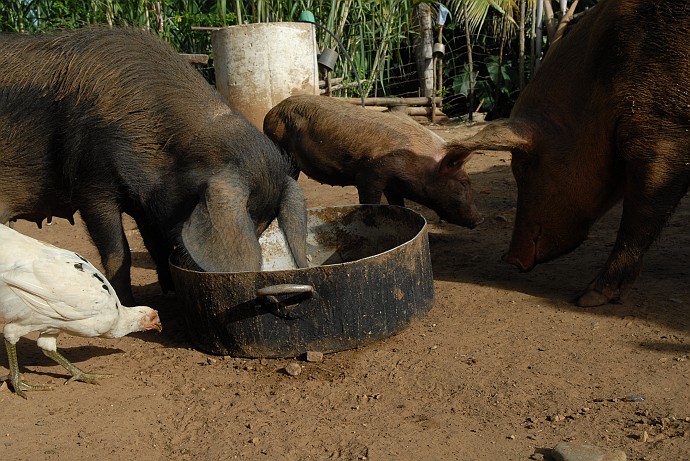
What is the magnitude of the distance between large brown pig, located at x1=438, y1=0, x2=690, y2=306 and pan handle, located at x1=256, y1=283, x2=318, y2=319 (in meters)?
1.48

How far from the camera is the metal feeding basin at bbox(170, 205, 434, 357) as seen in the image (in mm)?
3936

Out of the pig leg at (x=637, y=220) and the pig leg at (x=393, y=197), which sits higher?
the pig leg at (x=637, y=220)

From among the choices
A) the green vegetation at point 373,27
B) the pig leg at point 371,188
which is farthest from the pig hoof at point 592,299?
the green vegetation at point 373,27

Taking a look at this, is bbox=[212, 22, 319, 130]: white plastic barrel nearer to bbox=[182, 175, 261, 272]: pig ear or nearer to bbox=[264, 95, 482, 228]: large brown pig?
bbox=[264, 95, 482, 228]: large brown pig

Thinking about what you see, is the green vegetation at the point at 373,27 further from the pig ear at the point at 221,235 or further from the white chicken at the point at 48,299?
the white chicken at the point at 48,299

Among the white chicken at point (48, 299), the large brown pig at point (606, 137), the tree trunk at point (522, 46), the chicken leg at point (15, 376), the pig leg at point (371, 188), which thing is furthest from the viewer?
the tree trunk at point (522, 46)

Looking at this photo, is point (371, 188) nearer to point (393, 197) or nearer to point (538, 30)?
point (393, 197)

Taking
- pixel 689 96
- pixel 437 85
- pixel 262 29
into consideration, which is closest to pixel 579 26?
pixel 689 96

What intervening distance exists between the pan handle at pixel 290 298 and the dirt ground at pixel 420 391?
281 mm

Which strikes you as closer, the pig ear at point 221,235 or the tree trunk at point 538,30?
the pig ear at point 221,235

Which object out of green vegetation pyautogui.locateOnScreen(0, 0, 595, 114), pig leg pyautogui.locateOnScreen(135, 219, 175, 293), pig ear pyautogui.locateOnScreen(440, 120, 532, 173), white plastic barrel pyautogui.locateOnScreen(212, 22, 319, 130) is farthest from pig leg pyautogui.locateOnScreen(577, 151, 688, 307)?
green vegetation pyautogui.locateOnScreen(0, 0, 595, 114)

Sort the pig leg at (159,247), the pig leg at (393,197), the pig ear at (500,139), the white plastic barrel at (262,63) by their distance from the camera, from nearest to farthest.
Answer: the pig ear at (500,139) < the pig leg at (159,247) < the pig leg at (393,197) < the white plastic barrel at (262,63)

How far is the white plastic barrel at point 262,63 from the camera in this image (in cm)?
927

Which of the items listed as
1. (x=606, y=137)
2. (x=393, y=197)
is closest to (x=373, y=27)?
(x=393, y=197)
